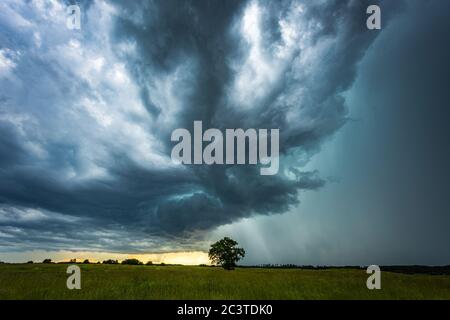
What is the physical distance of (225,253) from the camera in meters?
82.1

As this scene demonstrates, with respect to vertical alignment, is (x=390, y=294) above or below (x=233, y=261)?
above

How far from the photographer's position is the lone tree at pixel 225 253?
81875mm

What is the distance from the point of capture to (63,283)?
18500 mm

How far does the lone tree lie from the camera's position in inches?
3223
